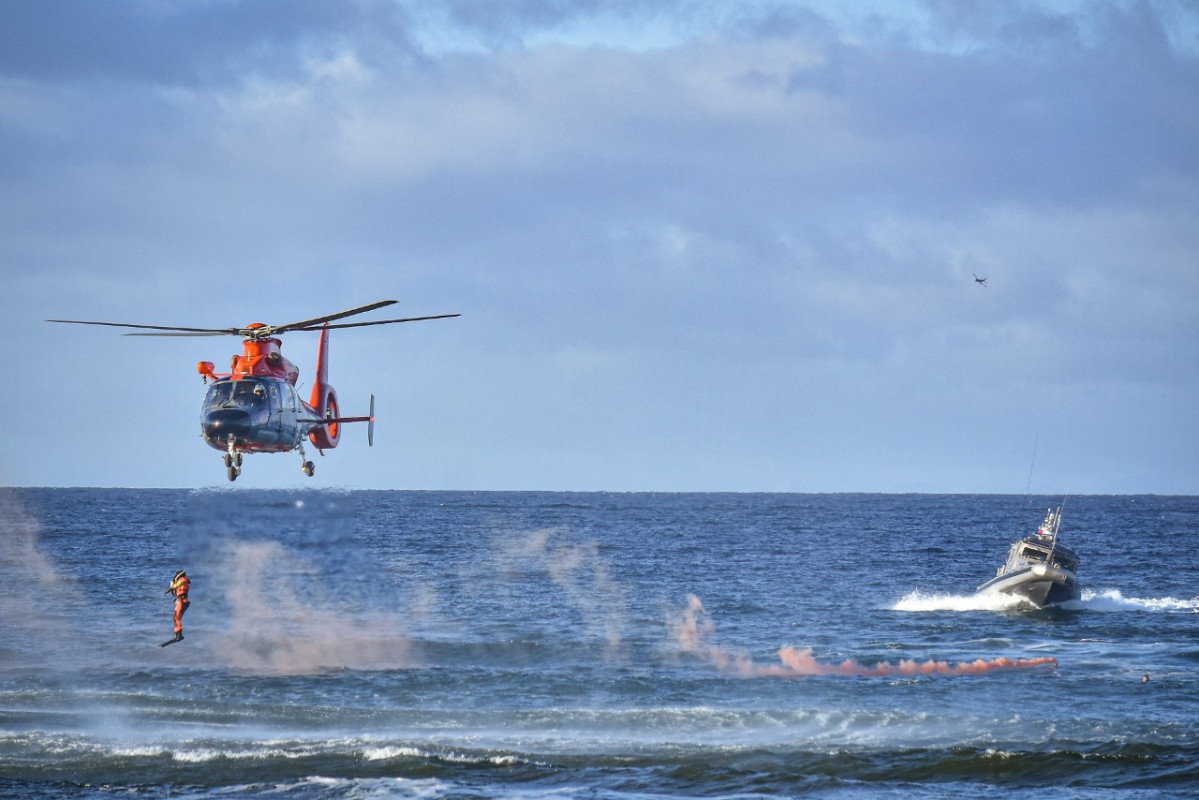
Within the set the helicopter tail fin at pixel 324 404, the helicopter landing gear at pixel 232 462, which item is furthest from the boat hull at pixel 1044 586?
the helicopter landing gear at pixel 232 462

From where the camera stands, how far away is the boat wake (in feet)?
216


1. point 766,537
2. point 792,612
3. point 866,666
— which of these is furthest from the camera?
point 766,537

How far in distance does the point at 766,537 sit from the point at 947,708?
9488cm

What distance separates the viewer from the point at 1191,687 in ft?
145

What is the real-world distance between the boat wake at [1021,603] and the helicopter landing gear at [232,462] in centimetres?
4400

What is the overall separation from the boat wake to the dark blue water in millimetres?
267

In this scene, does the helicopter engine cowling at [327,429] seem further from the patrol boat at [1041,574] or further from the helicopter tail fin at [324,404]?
the patrol boat at [1041,574]

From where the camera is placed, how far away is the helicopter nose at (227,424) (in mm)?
31797

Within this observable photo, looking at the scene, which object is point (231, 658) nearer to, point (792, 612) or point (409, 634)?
point (409, 634)

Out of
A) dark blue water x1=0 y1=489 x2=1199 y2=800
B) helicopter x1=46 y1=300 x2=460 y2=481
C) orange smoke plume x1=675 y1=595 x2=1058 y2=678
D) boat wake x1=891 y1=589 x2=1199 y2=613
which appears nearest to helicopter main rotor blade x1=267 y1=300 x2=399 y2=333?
helicopter x1=46 y1=300 x2=460 y2=481

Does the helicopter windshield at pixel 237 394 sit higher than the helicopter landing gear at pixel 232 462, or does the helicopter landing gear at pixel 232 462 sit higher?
the helicopter windshield at pixel 237 394

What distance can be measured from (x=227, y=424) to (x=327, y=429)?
7043mm

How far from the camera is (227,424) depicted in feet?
104

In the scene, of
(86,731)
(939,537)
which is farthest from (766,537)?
(86,731)
